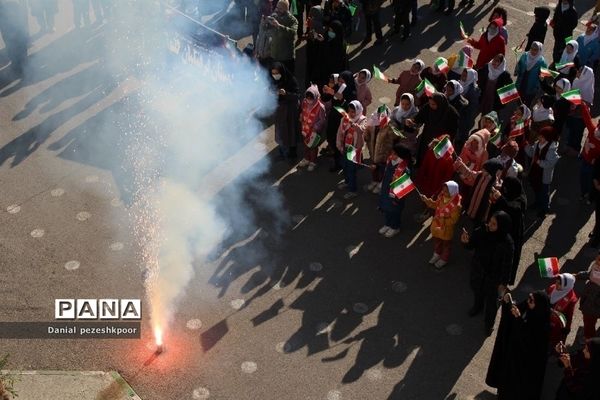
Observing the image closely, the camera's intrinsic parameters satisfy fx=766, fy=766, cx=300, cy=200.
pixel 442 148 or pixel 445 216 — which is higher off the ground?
pixel 442 148

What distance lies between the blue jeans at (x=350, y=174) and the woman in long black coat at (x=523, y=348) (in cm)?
358

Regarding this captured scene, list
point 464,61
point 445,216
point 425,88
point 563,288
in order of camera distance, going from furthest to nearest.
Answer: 1. point 464,61
2. point 425,88
3. point 445,216
4. point 563,288

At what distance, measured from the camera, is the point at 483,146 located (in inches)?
367

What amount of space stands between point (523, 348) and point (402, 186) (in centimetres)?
267

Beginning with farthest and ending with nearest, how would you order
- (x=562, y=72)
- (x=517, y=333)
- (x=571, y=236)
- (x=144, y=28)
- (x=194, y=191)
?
(x=144, y=28), (x=562, y=72), (x=194, y=191), (x=571, y=236), (x=517, y=333)

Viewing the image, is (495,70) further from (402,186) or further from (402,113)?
(402,186)

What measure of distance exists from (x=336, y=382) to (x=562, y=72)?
6224 millimetres

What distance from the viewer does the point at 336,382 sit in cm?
788

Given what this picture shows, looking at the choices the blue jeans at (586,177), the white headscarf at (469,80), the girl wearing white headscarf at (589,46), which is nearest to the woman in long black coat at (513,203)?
the blue jeans at (586,177)

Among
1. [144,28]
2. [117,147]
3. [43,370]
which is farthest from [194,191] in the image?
[144,28]

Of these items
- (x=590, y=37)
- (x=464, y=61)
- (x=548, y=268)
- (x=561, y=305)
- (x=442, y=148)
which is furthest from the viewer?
(x=590, y=37)

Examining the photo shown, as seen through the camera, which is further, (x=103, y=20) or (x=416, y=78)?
(x=103, y=20)

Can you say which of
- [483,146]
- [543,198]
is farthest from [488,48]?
[483,146]

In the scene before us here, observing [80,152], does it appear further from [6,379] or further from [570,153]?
[570,153]
